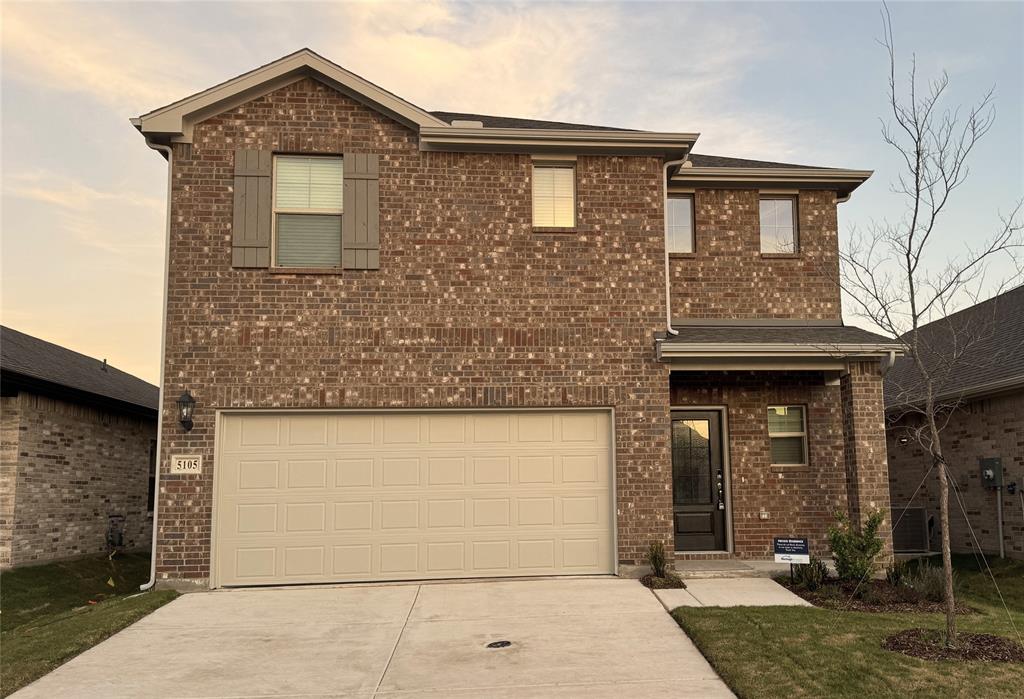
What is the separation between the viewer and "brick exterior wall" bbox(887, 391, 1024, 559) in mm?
12453

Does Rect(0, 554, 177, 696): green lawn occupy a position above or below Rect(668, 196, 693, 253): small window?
below

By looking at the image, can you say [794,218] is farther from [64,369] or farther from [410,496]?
[64,369]

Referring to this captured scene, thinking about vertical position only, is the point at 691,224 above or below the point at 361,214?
above

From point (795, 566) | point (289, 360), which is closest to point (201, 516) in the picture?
point (289, 360)

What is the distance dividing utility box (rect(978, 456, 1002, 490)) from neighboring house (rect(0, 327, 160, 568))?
15.4 metres

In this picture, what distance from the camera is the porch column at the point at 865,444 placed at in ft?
35.8

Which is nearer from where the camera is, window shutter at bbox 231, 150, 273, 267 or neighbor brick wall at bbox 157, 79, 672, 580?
neighbor brick wall at bbox 157, 79, 672, 580

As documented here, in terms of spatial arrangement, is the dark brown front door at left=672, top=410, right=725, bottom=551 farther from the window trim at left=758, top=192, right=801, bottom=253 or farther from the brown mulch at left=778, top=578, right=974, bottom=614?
the window trim at left=758, top=192, right=801, bottom=253

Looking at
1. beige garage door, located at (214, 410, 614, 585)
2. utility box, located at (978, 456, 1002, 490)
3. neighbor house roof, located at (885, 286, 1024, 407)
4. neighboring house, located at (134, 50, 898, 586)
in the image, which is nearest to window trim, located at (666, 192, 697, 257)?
neighboring house, located at (134, 50, 898, 586)

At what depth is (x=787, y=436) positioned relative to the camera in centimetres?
1259

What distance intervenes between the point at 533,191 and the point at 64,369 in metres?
10.6

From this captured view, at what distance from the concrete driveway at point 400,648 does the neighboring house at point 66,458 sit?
4.86 m

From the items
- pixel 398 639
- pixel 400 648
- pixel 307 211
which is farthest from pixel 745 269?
pixel 400 648

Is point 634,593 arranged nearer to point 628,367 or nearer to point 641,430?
point 641,430
